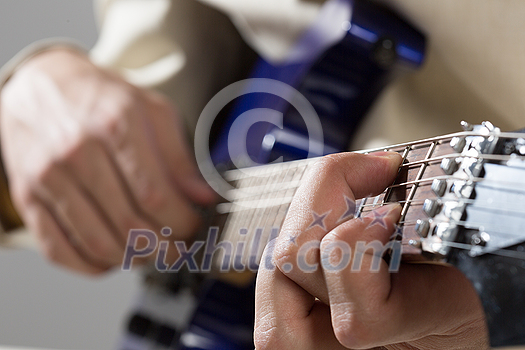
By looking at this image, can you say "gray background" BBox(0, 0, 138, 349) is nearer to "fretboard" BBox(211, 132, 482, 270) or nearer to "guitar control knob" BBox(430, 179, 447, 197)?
"fretboard" BBox(211, 132, 482, 270)

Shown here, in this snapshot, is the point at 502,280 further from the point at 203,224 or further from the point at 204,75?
the point at 204,75

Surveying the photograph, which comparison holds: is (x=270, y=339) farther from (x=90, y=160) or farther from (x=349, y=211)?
(x=90, y=160)

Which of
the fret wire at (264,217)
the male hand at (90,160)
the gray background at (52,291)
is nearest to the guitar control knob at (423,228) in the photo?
the fret wire at (264,217)

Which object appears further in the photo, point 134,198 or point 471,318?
point 134,198

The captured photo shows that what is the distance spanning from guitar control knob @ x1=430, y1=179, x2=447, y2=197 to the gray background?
1.20 meters

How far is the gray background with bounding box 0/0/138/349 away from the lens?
4.24 feet

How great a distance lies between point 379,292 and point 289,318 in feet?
0.21

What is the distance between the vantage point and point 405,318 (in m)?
0.23

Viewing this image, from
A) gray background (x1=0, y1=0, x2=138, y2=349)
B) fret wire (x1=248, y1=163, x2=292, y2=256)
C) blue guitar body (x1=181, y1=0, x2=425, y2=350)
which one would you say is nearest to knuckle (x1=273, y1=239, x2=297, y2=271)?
fret wire (x1=248, y1=163, x2=292, y2=256)

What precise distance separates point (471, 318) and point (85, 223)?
2.08 ft

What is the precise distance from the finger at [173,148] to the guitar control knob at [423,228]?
0.56 m

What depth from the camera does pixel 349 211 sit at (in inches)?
10.0

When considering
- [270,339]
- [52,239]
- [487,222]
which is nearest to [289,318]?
[270,339]

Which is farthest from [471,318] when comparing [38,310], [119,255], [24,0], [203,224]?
[24,0]
